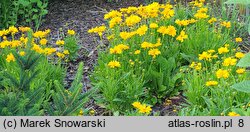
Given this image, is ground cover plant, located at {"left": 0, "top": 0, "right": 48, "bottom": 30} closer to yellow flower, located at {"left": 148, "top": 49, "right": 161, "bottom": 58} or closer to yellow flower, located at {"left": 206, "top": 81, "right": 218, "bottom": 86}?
yellow flower, located at {"left": 148, "top": 49, "right": 161, "bottom": 58}

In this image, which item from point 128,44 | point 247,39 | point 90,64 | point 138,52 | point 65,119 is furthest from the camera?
point 247,39

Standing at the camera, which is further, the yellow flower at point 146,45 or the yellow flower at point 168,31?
the yellow flower at point 168,31

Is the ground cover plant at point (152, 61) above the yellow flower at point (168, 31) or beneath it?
beneath

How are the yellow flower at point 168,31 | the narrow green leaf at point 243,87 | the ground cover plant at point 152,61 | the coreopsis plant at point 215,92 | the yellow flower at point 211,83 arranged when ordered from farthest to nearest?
the yellow flower at point 168,31 → the ground cover plant at point 152,61 → the yellow flower at point 211,83 → the coreopsis plant at point 215,92 → the narrow green leaf at point 243,87

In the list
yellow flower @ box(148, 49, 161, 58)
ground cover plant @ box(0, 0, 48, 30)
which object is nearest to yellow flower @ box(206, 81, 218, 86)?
yellow flower @ box(148, 49, 161, 58)

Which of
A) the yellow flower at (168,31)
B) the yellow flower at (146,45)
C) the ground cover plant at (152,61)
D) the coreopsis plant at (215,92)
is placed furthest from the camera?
the yellow flower at (168,31)

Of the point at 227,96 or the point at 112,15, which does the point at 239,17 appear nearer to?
the point at 112,15

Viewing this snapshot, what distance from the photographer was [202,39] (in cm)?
441

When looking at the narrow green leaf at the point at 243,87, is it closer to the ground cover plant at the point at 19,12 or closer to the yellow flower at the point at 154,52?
the yellow flower at the point at 154,52

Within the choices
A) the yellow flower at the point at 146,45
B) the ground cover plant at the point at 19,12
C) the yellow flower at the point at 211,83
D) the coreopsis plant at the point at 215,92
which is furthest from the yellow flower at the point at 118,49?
the ground cover plant at the point at 19,12

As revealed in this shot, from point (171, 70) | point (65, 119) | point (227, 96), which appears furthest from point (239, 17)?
point (65, 119)

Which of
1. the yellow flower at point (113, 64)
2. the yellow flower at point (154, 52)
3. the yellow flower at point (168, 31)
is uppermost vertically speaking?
the yellow flower at point (168, 31)

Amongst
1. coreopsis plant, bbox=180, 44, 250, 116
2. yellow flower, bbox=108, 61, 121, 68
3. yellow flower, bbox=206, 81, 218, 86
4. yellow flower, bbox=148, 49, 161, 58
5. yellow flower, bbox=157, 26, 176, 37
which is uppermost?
yellow flower, bbox=157, 26, 176, 37

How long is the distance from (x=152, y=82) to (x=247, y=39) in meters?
1.46
